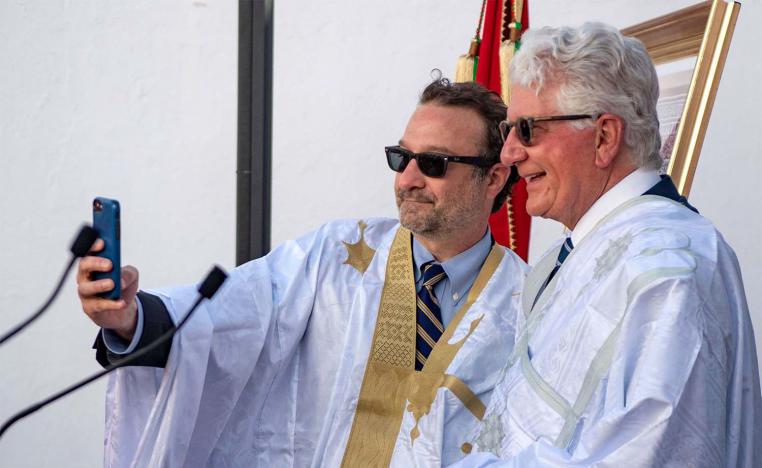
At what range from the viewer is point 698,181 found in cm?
392

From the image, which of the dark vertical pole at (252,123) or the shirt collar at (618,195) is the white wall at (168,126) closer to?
the dark vertical pole at (252,123)

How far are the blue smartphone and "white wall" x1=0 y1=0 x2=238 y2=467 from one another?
2.46m

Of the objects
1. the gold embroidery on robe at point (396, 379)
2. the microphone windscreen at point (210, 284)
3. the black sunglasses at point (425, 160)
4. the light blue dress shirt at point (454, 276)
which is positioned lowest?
the gold embroidery on robe at point (396, 379)

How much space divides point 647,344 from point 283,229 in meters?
2.86

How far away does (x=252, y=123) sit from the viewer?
164 inches

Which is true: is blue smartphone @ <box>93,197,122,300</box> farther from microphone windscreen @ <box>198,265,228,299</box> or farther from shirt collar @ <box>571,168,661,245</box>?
shirt collar @ <box>571,168,661,245</box>

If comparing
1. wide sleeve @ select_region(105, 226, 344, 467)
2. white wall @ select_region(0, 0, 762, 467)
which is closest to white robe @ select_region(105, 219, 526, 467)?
wide sleeve @ select_region(105, 226, 344, 467)

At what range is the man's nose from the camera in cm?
286

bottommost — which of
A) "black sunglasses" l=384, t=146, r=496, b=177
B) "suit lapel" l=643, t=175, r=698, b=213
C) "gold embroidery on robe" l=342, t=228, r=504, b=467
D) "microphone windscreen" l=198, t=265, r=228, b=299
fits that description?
"gold embroidery on robe" l=342, t=228, r=504, b=467

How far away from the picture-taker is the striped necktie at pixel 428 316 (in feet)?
9.29

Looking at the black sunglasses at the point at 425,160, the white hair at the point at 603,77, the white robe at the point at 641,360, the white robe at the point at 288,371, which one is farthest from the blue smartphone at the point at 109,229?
the black sunglasses at the point at 425,160

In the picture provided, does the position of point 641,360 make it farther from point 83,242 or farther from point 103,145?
point 103,145

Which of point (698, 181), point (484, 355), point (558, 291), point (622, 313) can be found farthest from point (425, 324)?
point (698, 181)

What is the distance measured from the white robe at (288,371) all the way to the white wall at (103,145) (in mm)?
1540
